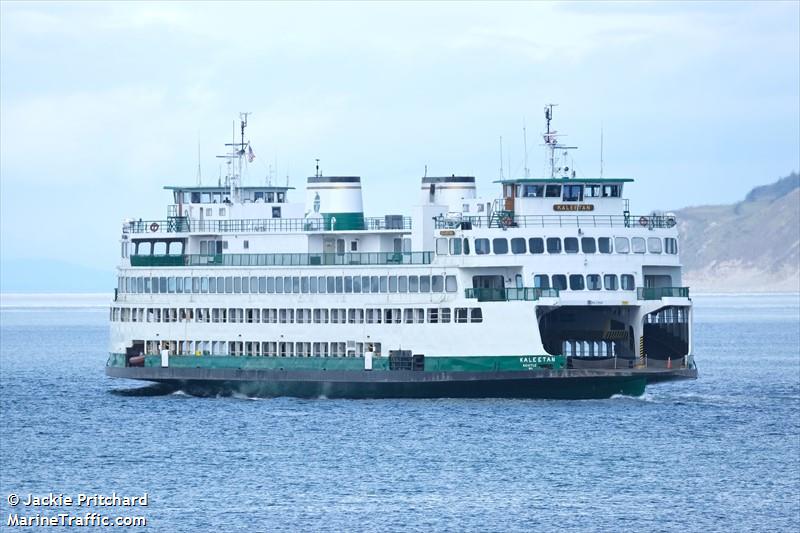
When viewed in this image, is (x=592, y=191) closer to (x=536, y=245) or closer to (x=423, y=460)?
(x=536, y=245)

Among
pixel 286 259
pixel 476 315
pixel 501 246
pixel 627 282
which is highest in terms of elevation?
pixel 501 246

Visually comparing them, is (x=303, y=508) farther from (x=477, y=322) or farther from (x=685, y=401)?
(x=685, y=401)

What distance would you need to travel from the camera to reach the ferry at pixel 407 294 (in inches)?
2618

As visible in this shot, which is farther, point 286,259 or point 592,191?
point 286,259

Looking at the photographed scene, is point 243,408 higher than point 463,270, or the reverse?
point 463,270

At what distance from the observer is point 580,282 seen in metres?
66.4

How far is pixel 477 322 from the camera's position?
66.7 meters

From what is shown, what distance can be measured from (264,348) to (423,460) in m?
17.9

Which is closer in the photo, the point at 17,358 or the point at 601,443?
the point at 601,443

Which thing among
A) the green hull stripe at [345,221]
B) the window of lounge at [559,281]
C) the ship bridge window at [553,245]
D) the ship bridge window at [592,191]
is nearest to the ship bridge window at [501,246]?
the ship bridge window at [553,245]

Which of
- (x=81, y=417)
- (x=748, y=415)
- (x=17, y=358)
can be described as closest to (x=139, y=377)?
(x=81, y=417)

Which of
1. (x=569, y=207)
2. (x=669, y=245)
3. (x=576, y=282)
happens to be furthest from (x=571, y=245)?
(x=669, y=245)

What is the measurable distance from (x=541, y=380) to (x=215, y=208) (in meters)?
18.6

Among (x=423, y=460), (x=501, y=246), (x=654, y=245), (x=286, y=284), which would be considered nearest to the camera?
(x=423, y=460)
